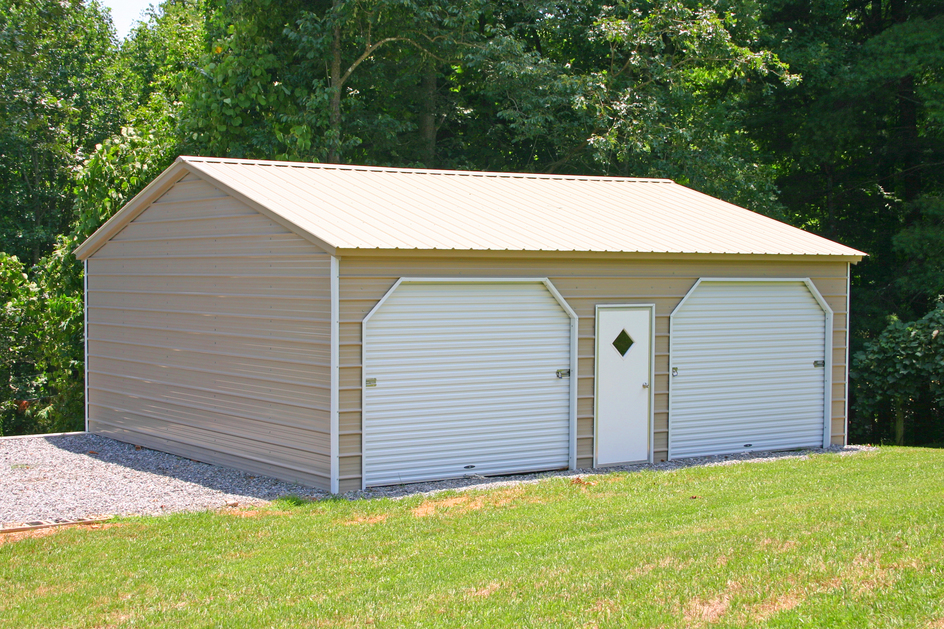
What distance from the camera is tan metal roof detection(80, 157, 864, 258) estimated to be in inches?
411

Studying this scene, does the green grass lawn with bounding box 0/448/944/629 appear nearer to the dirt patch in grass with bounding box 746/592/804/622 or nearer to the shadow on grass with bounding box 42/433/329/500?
the dirt patch in grass with bounding box 746/592/804/622

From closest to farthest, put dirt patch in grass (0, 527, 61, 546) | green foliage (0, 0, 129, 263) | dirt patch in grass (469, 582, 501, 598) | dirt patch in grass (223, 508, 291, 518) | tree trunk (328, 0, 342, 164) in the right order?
dirt patch in grass (469, 582, 501, 598) → dirt patch in grass (0, 527, 61, 546) → dirt patch in grass (223, 508, 291, 518) → tree trunk (328, 0, 342, 164) → green foliage (0, 0, 129, 263)

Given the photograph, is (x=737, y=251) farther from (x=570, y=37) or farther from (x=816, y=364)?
(x=570, y=37)

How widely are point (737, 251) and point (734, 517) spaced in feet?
16.2

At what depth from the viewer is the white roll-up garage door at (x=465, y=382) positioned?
10.1 m

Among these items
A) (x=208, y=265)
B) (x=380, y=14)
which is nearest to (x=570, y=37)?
(x=380, y=14)

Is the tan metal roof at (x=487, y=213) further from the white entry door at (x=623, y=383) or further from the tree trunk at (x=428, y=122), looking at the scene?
the tree trunk at (x=428, y=122)

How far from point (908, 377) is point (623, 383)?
287 inches

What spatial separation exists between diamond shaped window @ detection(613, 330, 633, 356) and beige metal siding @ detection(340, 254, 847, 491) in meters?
0.39

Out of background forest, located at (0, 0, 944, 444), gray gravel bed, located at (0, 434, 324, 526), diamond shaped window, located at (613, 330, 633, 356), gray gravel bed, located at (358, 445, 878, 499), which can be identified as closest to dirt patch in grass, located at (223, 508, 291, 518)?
gray gravel bed, located at (0, 434, 324, 526)

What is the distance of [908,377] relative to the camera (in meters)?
16.2

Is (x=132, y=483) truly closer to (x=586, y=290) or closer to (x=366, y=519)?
(x=366, y=519)

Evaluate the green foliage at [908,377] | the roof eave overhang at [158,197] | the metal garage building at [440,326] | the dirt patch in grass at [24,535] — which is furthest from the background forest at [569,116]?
the dirt patch in grass at [24,535]

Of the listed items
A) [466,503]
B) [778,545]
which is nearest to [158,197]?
[466,503]
